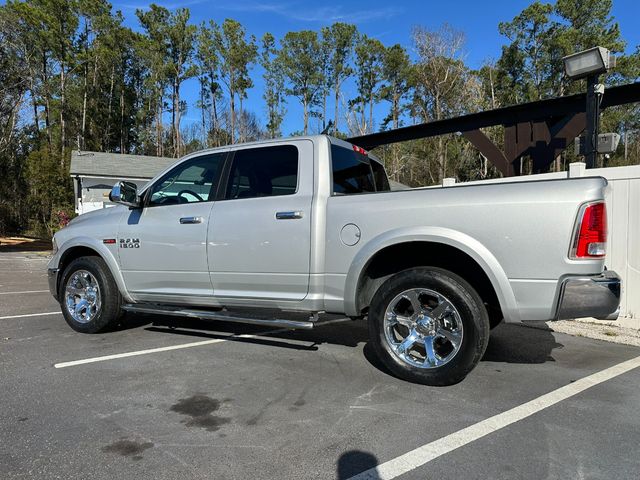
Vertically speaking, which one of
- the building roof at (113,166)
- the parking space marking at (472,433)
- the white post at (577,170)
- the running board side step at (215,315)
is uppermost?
the building roof at (113,166)

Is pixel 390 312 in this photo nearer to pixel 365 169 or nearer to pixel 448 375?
pixel 448 375

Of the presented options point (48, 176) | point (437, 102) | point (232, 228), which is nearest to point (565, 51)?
point (437, 102)

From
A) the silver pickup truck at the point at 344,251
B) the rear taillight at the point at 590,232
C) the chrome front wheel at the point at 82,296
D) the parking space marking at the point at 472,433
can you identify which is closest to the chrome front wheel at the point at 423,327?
the silver pickup truck at the point at 344,251

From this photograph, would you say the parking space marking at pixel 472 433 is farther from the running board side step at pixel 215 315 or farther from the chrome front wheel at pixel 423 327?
the running board side step at pixel 215 315

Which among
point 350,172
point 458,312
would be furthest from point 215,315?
point 458,312

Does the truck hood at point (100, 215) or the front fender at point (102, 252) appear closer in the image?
the front fender at point (102, 252)

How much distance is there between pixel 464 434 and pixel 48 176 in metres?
28.2

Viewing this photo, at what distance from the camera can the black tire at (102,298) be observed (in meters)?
5.28

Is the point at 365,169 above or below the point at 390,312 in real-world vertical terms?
above

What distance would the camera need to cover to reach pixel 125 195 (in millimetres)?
5031

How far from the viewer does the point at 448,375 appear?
3.67 meters

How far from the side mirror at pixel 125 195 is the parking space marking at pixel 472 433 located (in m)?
3.83

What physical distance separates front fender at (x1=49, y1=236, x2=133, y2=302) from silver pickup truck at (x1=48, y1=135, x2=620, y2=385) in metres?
0.02

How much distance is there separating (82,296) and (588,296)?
5.19 meters
